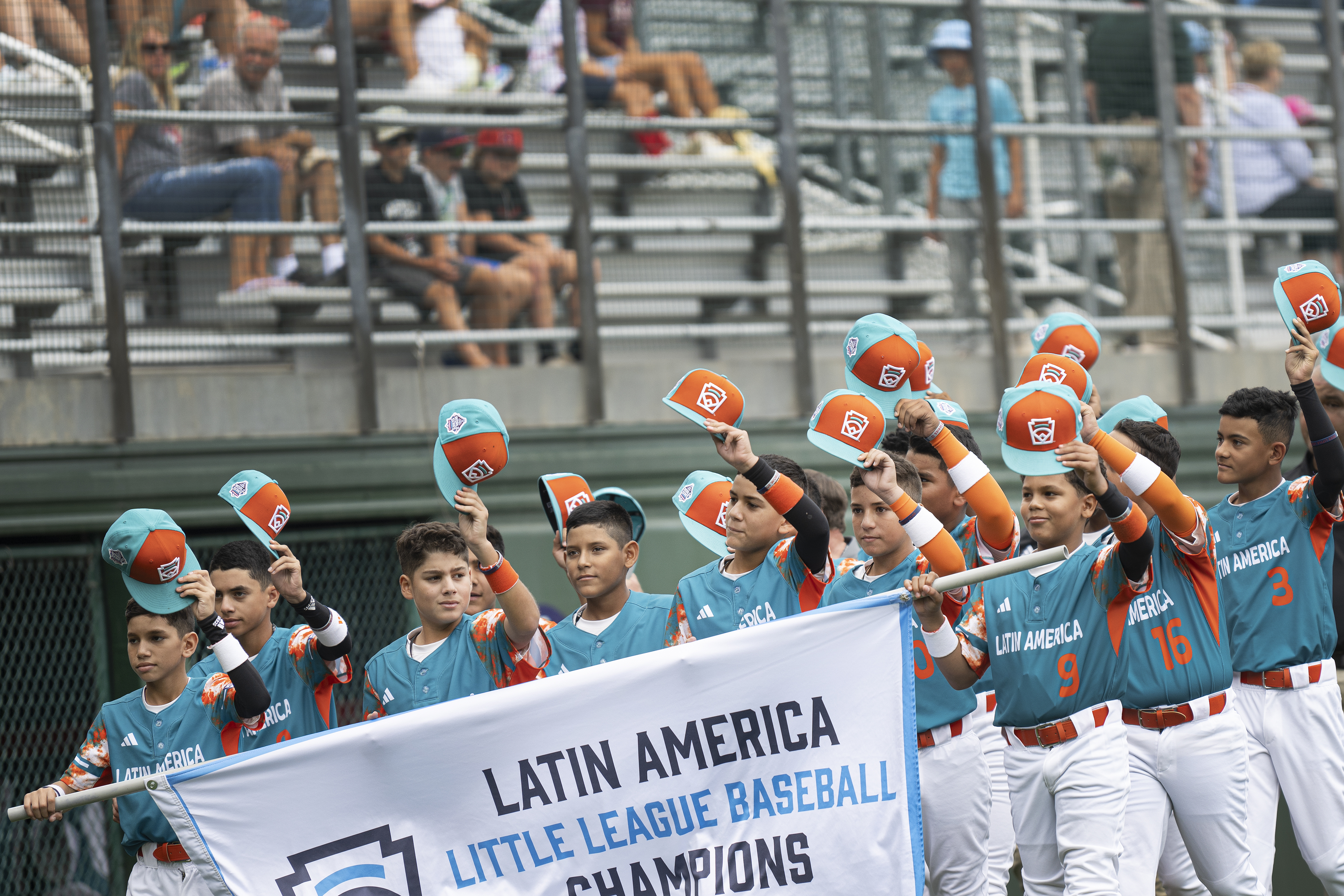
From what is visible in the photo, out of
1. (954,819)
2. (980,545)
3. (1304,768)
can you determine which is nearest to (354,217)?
(980,545)

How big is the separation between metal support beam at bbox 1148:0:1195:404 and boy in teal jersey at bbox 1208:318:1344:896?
423 cm

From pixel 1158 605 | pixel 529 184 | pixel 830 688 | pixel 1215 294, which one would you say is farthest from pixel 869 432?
pixel 1215 294

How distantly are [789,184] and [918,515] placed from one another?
4571 mm

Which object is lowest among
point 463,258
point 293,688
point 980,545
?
point 293,688

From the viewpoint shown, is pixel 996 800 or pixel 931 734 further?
pixel 996 800

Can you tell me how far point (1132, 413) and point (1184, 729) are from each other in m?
1.62

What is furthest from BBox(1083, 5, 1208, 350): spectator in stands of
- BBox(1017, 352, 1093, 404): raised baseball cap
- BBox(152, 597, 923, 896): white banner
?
BBox(152, 597, 923, 896): white banner

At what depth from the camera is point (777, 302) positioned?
360 inches

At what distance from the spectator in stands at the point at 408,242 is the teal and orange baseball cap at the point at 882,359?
4.05 m

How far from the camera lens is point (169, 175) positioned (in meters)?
7.83

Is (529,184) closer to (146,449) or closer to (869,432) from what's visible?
(146,449)

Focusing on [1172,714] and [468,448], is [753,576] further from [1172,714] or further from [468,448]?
[1172,714]

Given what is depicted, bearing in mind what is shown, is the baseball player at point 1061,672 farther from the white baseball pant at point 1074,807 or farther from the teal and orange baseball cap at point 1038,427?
the teal and orange baseball cap at point 1038,427

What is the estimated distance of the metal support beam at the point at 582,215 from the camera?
8.41 meters
